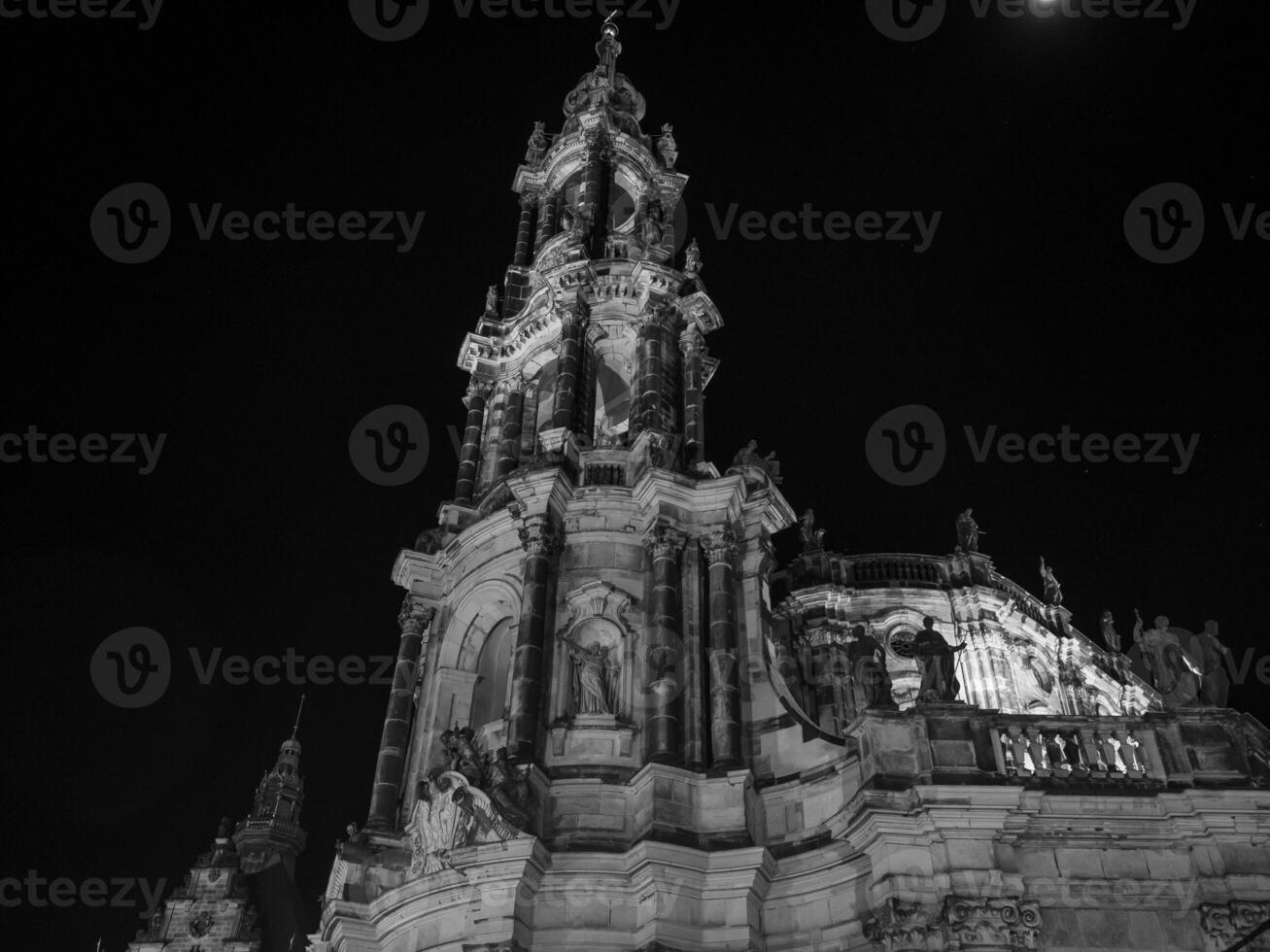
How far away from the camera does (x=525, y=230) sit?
3375 centimetres

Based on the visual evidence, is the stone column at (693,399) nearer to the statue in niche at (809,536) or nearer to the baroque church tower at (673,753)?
the baroque church tower at (673,753)

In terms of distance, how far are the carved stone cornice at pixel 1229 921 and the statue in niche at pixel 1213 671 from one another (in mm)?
3369

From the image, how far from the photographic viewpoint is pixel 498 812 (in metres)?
17.2

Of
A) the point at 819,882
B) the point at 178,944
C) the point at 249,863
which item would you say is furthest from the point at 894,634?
the point at 249,863

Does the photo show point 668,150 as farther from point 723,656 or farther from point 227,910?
point 227,910

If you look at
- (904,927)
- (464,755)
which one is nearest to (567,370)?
(464,755)

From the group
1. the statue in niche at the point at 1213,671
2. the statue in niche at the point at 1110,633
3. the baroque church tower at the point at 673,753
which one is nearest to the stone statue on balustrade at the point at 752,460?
the baroque church tower at the point at 673,753

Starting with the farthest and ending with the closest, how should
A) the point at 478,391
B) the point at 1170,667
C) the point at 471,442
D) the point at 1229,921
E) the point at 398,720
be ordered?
the point at 478,391
the point at 471,442
the point at 398,720
the point at 1170,667
the point at 1229,921

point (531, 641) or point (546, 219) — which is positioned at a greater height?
point (546, 219)

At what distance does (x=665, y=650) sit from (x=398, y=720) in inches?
260

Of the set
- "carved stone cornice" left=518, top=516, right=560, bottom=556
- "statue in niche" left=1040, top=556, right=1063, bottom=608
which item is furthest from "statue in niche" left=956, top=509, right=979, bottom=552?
"carved stone cornice" left=518, top=516, right=560, bottom=556

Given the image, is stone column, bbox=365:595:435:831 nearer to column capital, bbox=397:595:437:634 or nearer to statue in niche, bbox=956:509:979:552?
column capital, bbox=397:595:437:634

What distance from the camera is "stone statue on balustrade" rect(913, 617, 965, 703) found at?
17734mm

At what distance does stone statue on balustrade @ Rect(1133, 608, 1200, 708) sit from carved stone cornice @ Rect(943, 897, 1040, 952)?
15.4ft
